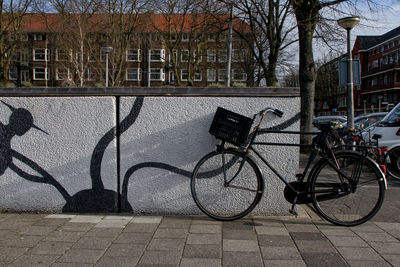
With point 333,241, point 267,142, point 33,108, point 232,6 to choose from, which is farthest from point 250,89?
point 232,6

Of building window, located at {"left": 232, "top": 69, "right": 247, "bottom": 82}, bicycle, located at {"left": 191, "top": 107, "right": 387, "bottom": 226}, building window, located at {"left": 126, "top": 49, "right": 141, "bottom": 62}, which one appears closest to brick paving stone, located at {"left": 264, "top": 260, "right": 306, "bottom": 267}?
bicycle, located at {"left": 191, "top": 107, "right": 387, "bottom": 226}

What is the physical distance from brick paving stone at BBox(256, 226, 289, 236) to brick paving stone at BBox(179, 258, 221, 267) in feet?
2.73

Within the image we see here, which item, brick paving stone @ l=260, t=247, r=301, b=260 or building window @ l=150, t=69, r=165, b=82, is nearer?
brick paving stone @ l=260, t=247, r=301, b=260

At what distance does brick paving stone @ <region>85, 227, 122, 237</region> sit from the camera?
11.2 ft

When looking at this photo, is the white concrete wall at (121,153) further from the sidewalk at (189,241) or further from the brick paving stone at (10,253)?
the brick paving stone at (10,253)

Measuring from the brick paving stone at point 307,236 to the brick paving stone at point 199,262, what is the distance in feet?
3.22

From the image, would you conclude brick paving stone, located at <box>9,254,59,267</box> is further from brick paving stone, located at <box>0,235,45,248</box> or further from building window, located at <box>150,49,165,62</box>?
building window, located at <box>150,49,165,62</box>

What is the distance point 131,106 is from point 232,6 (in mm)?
13189

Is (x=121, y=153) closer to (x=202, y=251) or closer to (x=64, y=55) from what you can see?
(x=202, y=251)

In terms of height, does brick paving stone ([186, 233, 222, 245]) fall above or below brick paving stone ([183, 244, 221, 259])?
above

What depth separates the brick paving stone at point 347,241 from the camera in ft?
10.4

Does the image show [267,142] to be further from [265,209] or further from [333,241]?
[333,241]

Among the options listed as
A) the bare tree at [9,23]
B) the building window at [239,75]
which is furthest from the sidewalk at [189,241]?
the building window at [239,75]

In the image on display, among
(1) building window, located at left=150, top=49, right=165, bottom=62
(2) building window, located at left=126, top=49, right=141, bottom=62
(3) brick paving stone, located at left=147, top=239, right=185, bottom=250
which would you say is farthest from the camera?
(2) building window, located at left=126, top=49, right=141, bottom=62
